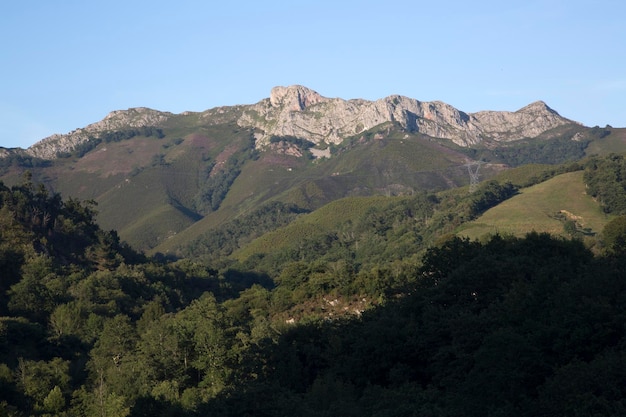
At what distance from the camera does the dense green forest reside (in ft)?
119

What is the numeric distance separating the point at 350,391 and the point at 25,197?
80.8 meters

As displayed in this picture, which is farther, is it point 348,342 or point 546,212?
point 546,212

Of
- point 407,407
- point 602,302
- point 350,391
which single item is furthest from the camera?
point 350,391

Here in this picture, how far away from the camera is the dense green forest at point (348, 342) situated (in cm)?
3641

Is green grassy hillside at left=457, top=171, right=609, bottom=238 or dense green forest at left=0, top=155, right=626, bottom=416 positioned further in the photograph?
green grassy hillside at left=457, top=171, right=609, bottom=238

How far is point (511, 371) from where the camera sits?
36.6 metres

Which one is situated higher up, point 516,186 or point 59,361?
point 516,186

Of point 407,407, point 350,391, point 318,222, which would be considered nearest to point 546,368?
point 407,407

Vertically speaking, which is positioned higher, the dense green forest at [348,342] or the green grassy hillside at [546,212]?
the green grassy hillside at [546,212]

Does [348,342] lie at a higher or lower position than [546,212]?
lower

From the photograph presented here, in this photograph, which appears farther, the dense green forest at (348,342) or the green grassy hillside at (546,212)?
the green grassy hillside at (546,212)

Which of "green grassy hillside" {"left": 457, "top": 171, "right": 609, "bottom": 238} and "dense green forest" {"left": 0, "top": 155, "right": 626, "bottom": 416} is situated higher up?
"green grassy hillside" {"left": 457, "top": 171, "right": 609, "bottom": 238}

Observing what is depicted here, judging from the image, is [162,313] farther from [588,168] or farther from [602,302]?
Result: [588,168]

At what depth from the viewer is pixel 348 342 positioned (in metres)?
50.4
